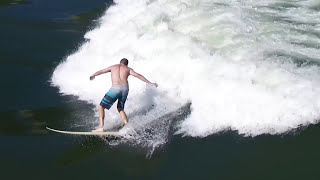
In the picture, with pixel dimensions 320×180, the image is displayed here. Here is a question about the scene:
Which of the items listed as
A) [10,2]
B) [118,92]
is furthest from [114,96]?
[10,2]

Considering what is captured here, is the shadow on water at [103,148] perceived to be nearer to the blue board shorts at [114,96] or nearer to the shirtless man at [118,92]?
the shirtless man at [118,92]

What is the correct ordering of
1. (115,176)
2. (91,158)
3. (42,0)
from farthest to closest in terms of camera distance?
(42,0) → (91,158) → (115,176)

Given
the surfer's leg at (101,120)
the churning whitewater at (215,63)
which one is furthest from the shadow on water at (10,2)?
the surfer's leg at (101,120)

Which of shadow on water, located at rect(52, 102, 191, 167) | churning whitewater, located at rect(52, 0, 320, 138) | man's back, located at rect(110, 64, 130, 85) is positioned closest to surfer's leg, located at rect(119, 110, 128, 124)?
churning whitewater, located at rect(52, 0, 320, 138)

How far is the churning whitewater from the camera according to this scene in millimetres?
11008

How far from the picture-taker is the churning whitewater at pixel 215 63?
1101 centimetres

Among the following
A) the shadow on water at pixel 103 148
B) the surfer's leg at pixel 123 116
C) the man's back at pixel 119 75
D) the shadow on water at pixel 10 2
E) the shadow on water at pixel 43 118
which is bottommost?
the shadow on water at pixel 43 118

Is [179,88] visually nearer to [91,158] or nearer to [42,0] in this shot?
[91,158]

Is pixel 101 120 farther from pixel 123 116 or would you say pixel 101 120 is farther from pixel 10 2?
pixel 10 2

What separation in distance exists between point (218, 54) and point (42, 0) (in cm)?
1210

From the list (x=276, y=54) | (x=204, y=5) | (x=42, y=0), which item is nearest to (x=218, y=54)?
(x=276, y=54)

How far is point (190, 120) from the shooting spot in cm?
1124

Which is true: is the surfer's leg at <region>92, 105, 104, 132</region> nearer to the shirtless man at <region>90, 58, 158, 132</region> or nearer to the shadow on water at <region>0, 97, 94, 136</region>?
the shirtless man at <region>90, 58, 158, 132</region>

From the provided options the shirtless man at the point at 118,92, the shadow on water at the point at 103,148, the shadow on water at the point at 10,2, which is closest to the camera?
the shadow on water at the point at 103,148
